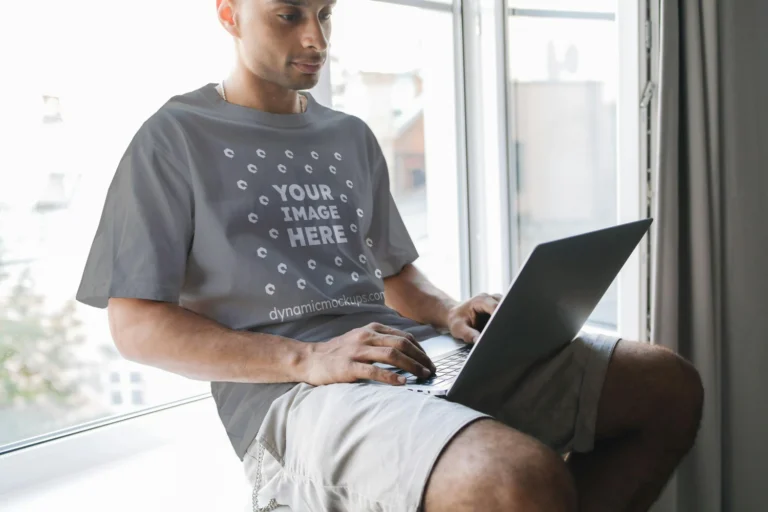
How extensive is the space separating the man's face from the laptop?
552 millimetres

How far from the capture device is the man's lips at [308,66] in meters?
1.23

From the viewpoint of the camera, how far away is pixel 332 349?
37.5 inches

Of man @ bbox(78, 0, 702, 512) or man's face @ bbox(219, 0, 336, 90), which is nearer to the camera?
man @ bbox(78, 0, 702, 512)

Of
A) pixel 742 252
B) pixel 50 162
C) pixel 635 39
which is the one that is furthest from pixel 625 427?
pixel 50 162

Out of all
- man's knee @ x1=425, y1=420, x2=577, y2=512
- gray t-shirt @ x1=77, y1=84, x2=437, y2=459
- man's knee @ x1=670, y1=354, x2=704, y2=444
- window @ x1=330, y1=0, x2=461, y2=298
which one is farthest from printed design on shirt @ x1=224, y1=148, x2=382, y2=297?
window @ x1=330, y1=0, x2=461, y2=298

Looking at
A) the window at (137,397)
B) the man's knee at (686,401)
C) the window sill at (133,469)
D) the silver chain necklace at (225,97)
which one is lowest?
the window sill at (133,469)

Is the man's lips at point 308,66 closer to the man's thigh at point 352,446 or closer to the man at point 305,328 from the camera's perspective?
the man at point 305,328

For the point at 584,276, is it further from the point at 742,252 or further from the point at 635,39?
the point at 635,39

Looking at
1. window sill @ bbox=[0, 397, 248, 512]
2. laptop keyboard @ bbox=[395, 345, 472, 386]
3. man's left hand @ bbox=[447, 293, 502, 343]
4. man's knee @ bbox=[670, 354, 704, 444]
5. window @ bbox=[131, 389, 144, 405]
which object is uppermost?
→ man's left hand @ bbox=[447, 293, 502, 343]

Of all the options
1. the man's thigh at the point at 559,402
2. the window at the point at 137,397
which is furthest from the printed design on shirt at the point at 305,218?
the window at the point at 137,397

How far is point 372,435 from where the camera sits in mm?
807

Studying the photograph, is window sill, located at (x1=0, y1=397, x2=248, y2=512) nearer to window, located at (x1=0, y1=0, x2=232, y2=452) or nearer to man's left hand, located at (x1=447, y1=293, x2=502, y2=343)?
window, located at (x1=0, y1=0, x2=232, y2=452)

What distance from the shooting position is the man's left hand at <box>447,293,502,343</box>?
47.8 inches

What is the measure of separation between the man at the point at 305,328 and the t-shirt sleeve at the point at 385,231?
0.23 ft
